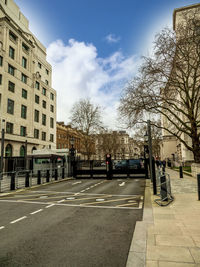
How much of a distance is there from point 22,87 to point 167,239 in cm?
3625

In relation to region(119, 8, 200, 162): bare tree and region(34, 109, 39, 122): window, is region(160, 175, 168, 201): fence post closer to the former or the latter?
region(119, 8, 200, 162): bare tree

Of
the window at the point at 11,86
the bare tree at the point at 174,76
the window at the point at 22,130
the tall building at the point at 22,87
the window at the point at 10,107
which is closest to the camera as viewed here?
the bare tree at the point at 174,76

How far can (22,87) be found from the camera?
34.9 m

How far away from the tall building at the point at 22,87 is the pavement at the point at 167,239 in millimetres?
24492

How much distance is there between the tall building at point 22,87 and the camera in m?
30.6

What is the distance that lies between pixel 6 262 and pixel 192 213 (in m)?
5.77

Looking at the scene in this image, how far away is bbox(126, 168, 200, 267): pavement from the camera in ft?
11.3

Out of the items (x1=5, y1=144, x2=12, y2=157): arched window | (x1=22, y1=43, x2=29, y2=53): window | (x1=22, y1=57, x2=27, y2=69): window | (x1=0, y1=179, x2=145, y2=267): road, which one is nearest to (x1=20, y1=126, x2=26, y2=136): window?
(x1=5, y1=144, x2=12, y2=157): arched window

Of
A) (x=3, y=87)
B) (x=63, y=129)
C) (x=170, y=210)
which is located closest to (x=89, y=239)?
(x=170, y=210)

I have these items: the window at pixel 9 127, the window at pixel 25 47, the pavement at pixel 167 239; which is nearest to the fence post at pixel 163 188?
the pavement at pixel 167 239

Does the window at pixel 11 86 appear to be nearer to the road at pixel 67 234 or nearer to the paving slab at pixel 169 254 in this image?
the road at pixel 67 234

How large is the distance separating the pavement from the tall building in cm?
2449

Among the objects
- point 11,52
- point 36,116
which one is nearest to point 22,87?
point 11,52

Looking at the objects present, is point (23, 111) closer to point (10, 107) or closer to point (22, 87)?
point (10, 107)
